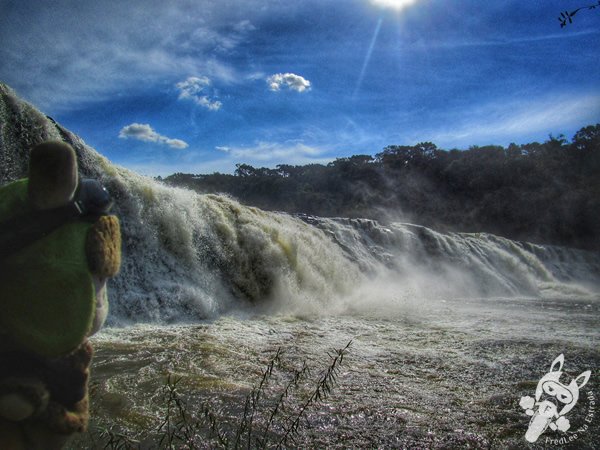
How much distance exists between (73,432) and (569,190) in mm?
41803

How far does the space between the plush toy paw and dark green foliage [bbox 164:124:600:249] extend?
3692 centimetres

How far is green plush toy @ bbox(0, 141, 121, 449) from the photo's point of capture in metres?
1.17

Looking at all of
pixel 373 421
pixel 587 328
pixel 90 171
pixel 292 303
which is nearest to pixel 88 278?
pixel 373 421

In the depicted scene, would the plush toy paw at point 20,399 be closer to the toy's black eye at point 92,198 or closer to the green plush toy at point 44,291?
the green plush toy at point 44,291

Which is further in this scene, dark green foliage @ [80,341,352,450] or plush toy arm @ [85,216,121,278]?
dark green foliage @ [80,341,352,450]

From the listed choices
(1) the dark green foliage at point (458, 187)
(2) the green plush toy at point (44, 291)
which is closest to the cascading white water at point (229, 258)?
(2) the green plush toy at point (44, 291)

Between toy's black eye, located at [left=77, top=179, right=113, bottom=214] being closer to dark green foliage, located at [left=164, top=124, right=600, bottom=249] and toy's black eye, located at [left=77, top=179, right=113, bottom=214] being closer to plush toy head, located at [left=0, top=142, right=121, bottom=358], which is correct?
plush toy head, located at [left=0, top=142, right=121, bottom=358]

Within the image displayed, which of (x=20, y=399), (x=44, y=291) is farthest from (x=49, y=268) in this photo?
(x=20, y=399)

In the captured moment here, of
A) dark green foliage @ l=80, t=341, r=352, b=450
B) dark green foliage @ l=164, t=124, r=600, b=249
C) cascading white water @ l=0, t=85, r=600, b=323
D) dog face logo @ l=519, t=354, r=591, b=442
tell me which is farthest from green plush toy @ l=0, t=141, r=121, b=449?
dark green foliage @ l=164, t=124, r=600, b=249

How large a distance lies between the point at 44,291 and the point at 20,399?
0.30 meters

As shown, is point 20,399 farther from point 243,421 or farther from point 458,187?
point 458,187

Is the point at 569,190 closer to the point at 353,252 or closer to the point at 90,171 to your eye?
the point at 353,252

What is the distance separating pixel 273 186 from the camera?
4672 centimetres

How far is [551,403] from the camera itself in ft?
12.1
